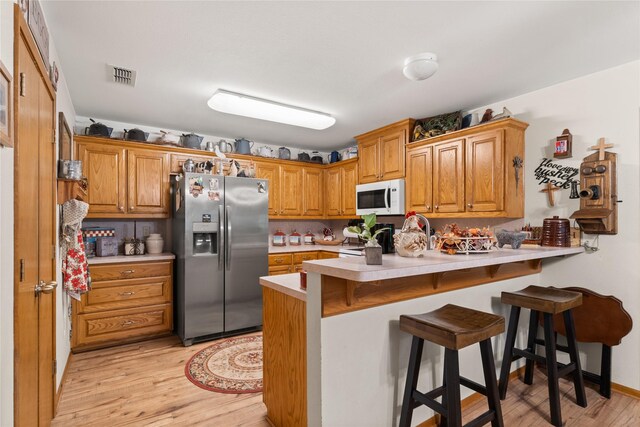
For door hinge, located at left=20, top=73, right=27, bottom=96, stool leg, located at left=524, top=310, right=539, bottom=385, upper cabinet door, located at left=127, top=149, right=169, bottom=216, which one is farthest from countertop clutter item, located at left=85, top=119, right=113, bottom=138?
stool leg, located at left=524, top=310, right=539, bottom=385

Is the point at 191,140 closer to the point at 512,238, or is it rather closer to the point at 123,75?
the point at 123,75

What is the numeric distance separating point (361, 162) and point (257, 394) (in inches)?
116

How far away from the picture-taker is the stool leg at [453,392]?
4.89ft

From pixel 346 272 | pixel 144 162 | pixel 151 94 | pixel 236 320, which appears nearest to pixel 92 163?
pixel 144 162

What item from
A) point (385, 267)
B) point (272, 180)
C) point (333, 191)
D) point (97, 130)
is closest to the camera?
point (385, 267)

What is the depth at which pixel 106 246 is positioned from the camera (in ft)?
11.8

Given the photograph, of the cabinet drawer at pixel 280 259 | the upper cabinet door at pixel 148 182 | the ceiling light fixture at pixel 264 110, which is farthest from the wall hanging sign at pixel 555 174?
the upper cabinet door at pixel 148 182

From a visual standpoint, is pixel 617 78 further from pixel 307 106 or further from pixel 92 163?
pixel 92 163

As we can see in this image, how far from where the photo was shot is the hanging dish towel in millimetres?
2410

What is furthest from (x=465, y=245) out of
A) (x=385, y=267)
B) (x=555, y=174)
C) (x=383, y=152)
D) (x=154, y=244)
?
(x=154, y=244)

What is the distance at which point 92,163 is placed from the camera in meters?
3.50

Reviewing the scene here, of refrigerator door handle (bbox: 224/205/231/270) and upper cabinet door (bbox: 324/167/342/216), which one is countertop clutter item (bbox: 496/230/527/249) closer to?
upper cabinet door (bbox: 324/167/342/216)

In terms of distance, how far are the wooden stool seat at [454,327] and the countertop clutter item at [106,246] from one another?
3.36 metres

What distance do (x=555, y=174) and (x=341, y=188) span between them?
2.63 meters
